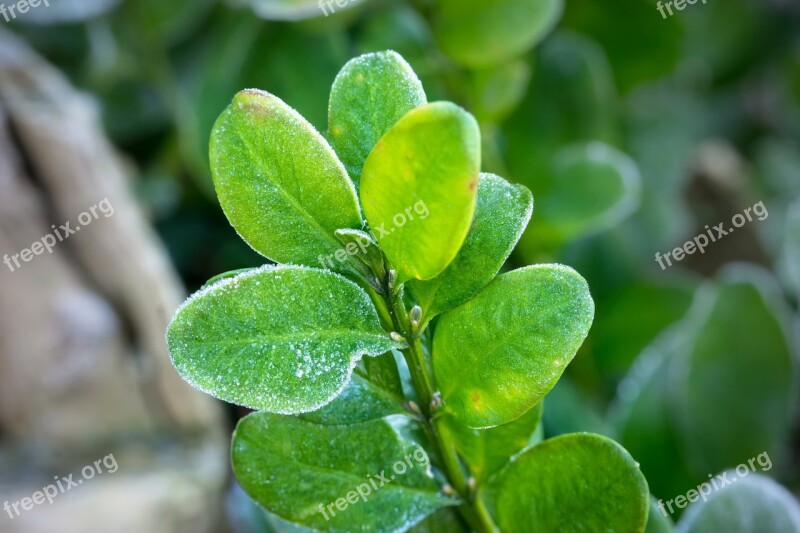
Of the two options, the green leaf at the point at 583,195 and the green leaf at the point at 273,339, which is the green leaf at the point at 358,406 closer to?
the green leaf at the point at 273,339

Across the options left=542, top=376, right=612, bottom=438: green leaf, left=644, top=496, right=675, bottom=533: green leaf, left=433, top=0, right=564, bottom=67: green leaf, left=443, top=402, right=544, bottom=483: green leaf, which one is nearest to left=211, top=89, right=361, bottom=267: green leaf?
left=443, top=402, right=544, bottom=483: green leaf

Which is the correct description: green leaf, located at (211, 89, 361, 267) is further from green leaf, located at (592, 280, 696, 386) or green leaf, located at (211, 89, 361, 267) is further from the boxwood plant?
green leaf, located at (592, 280, 696, 386)

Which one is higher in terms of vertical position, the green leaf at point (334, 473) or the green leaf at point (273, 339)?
the green leaf at point (273, 339)

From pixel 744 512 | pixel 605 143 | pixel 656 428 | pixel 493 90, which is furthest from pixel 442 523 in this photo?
pixel 605 143

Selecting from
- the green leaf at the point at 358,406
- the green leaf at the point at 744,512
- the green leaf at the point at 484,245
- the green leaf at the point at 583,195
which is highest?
the green leaf at the point at 484,245

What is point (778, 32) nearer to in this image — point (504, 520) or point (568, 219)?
point (568, 219)

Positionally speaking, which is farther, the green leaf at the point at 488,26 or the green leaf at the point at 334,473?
the green leaf at the point at 488,26

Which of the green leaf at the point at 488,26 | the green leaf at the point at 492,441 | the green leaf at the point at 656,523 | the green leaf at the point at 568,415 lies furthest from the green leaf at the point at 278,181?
the green leaf at the point at 488,26
